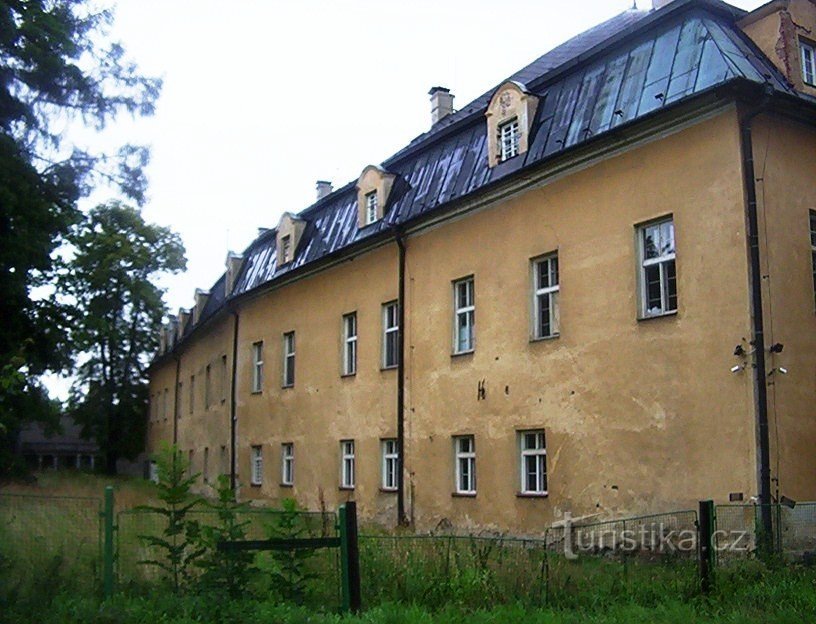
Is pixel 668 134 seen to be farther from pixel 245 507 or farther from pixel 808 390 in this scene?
pixel 245 507

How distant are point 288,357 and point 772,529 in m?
16.5

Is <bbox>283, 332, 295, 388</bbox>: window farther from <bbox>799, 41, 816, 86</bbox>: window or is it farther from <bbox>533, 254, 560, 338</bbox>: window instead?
<bbox>799, 41, 816, 86</bbox>: window

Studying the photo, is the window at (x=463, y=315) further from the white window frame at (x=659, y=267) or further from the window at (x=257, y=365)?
the window at (x=257, y=365)

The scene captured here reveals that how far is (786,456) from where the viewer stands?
12.2 metres

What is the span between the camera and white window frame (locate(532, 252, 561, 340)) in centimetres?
1560

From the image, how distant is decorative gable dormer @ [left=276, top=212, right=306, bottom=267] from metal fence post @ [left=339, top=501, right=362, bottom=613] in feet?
57.2

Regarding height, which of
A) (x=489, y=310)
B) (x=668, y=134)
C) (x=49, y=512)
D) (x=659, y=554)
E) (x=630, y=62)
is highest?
(x=630, y=62)

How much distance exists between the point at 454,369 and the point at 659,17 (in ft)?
24.2

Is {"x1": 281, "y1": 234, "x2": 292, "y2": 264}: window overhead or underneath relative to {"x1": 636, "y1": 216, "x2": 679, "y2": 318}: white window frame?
overhead

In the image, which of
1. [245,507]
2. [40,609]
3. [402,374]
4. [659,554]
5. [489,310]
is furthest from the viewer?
[402,374]

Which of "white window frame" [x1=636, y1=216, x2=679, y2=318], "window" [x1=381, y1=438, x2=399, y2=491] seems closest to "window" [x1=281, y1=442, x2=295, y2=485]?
"window" [x1=381, y1=438, x2=399, y2=491]

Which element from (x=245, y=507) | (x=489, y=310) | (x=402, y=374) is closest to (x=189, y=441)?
(x=402, y=374)

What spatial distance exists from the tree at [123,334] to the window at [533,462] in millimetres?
24390

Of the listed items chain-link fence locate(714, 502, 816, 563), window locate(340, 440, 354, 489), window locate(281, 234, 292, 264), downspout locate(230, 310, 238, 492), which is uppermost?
window locate(281, 234, 292, 264)
